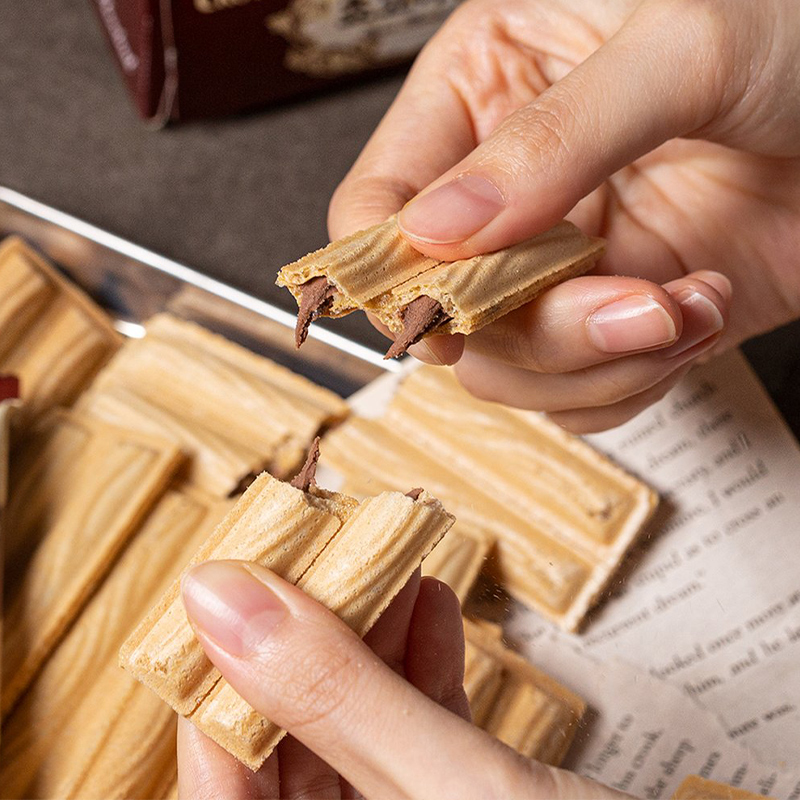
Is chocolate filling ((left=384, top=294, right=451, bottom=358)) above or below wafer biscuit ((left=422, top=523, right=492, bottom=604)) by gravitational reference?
above

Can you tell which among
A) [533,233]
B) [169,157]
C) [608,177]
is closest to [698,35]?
[608,177]

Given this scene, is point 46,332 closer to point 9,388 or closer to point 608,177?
point 9,388

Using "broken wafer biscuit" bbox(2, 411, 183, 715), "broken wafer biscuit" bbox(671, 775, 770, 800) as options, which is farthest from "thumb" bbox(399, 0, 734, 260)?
"broken wafer biscuit" bbox(2, 411, 183, 715)

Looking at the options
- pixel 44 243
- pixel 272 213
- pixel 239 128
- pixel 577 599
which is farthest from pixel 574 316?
pixel 239 128

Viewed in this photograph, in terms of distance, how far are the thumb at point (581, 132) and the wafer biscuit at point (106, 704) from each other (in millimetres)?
489

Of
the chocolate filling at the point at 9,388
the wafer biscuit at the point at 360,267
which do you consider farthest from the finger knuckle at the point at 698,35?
the chocolate filling at the point at 9,388

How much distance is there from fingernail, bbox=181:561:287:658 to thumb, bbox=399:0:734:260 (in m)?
0.25

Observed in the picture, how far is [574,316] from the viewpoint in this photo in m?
0.72

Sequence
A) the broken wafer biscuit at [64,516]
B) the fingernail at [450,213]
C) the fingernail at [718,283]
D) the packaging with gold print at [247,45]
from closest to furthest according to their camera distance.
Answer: the fingernail at [450,213] → the fingernail at [718,283] → the broken wafer biscuit at [64,516] → the packaging with gold print at [247,45]

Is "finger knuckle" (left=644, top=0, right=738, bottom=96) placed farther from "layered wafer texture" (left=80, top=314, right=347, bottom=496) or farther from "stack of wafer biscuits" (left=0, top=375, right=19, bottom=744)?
"stack of wafer biscuits" (left=0, top=375, right=19, bottom=744)

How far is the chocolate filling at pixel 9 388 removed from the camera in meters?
1.05

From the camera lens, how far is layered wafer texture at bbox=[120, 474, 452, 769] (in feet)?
1.78

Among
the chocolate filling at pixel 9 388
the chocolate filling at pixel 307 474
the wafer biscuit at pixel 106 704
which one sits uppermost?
the chocolate filling at pixel 307 474

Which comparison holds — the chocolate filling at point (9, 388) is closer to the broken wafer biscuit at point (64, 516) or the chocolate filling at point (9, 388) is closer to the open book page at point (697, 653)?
the broken wafer biscuit at point (64, 516)
